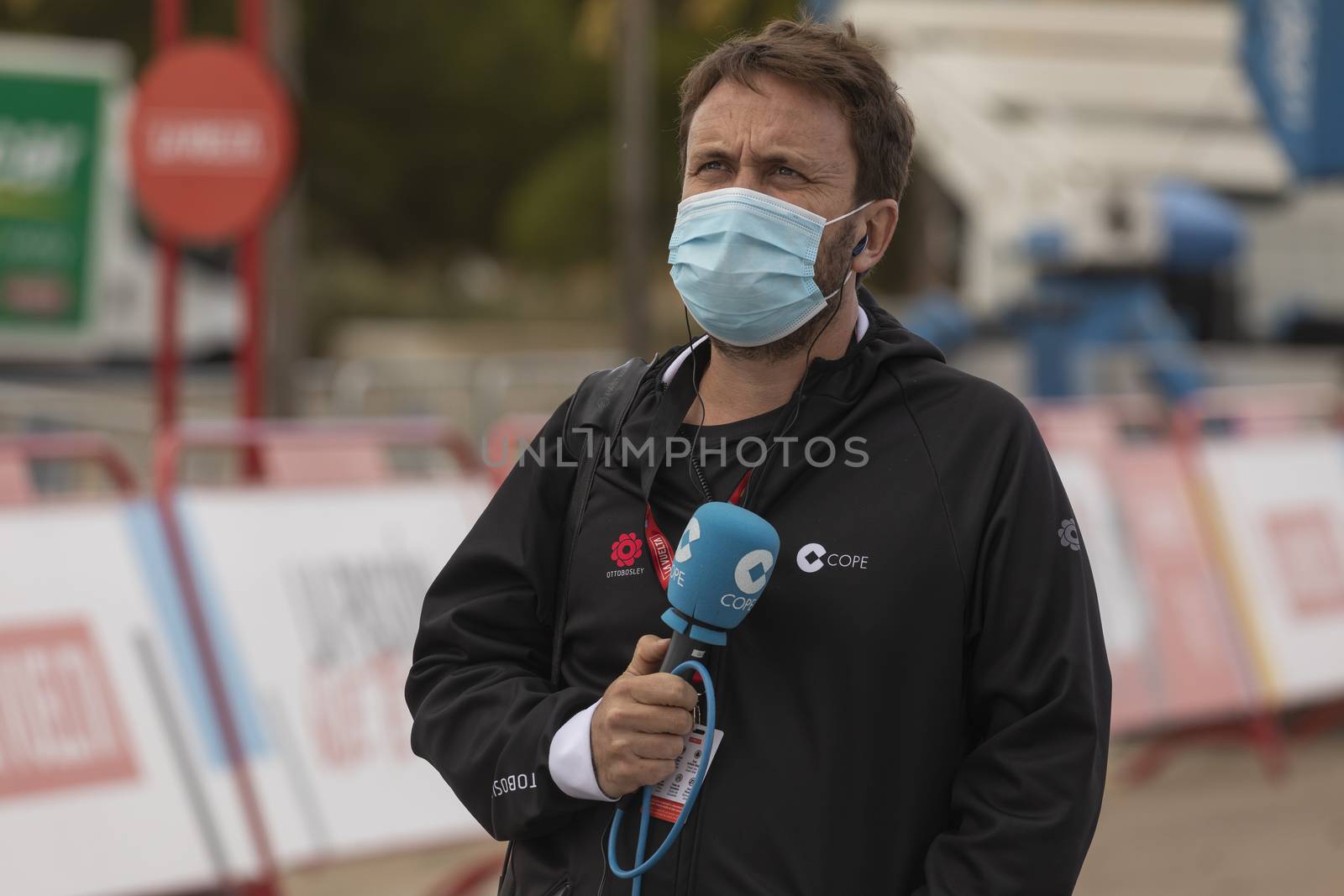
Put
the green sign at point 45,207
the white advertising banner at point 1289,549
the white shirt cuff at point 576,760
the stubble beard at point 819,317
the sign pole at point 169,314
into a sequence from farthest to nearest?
the green sign at point 45,207 → the white advertising banner at point 1289,549 → the sign pole at point 169,314 → the stubble beard at point 819,317 → the white shirt cuff at point 576,760

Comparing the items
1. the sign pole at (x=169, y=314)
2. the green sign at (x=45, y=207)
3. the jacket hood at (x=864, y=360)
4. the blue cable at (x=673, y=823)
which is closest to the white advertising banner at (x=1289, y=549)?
the sign pole at (x=169, y=314)

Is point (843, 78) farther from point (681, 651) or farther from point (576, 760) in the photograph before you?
point (576, 760)

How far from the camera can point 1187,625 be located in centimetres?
841

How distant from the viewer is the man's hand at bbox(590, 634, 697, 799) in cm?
221

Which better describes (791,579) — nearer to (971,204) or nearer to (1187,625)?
(1187,625)

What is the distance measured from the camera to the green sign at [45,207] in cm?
1789

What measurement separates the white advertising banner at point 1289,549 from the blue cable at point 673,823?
22.8 feet

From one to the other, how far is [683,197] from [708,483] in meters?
0.41

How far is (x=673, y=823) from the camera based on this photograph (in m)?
2.29

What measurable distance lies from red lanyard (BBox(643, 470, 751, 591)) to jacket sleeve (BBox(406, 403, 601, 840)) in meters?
0.17

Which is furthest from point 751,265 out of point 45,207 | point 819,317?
point 45,207

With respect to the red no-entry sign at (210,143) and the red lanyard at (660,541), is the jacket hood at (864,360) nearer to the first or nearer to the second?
the red lanyard at (660,541)

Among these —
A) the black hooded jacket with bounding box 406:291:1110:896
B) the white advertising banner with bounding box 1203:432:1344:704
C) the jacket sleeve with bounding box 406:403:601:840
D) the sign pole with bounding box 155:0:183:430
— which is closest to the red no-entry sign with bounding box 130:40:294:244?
the sign pole with bounding box 155:0:183:430

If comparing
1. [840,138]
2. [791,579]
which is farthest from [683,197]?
[791,579]
